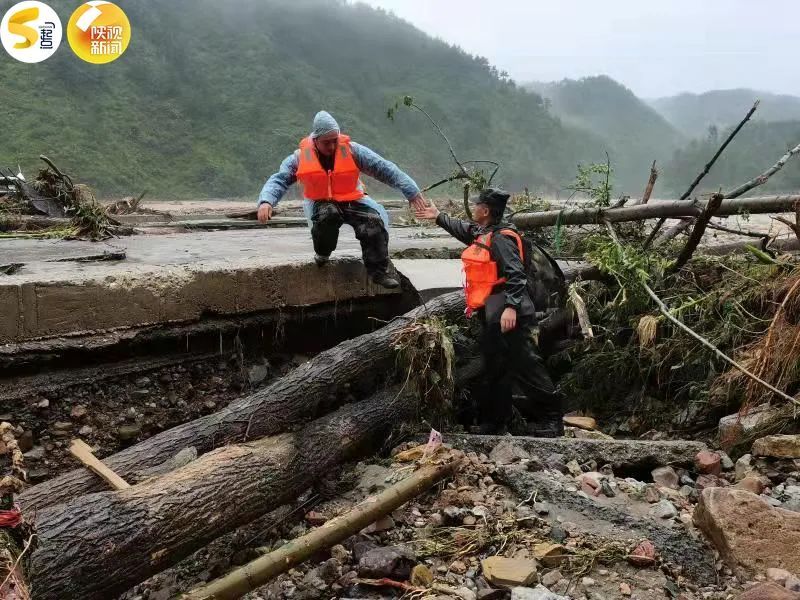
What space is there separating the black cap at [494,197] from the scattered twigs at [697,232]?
149 cm

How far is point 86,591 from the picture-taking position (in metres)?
2.73

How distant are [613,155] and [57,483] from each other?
52170mm

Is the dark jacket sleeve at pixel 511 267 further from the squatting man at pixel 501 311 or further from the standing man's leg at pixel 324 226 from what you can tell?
the standing man's leg at pixel 324 226

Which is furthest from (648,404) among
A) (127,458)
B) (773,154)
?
(773,154)

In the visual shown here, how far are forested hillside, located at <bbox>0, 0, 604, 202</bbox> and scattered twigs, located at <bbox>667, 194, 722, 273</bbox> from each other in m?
30.6

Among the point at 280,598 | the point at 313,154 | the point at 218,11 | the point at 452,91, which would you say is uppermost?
the point at 218,11

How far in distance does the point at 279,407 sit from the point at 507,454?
53.5 inches

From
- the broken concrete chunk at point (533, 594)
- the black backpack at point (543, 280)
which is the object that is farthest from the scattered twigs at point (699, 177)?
the broken concrete chunk at point (533, 594)

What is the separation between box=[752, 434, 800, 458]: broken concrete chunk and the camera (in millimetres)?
3914

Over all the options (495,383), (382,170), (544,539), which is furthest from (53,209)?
(544,539)

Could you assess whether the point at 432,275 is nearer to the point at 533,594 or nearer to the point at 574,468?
the point at 574,468

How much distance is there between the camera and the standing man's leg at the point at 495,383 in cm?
469

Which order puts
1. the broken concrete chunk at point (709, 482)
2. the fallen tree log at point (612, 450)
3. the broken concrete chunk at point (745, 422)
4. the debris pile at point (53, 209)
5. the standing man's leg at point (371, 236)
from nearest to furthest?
the broken concrete chunk at point (709, 482)
the fallen tree log at point (612, 450)
the broken concrete chunk at point (745, 422)
the standing man's leg at point (371, 236)
the debris pile at point (53, 209)

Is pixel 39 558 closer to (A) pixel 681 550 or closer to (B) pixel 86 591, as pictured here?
(B) pixel 86 591
